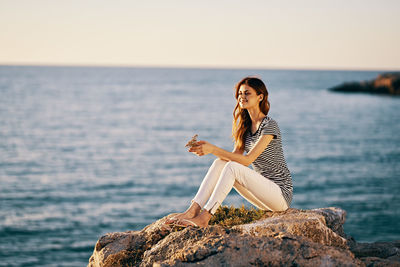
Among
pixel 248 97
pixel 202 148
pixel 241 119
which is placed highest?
pixel 248 97

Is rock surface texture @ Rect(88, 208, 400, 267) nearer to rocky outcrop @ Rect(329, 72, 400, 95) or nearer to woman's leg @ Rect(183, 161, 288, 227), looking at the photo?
woman's leg @ Rect(183, 161, 288, 227)

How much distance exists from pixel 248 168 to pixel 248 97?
47.6 inches

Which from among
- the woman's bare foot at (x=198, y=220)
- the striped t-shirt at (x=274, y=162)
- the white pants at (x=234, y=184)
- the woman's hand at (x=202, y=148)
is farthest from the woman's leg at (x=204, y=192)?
the striped t-shirt at (x=274, y=162)

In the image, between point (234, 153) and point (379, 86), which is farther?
point (379, 86)

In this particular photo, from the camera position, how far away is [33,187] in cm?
2464

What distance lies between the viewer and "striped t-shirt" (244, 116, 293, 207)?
21.3 feet

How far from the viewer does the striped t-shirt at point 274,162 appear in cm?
649

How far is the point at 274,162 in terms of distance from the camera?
6598mm

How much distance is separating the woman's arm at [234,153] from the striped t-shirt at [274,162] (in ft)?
0.42

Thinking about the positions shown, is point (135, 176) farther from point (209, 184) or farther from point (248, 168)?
point (248, 168)

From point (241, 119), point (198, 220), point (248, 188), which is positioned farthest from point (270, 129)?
point (198, 220)

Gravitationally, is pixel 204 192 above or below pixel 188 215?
above

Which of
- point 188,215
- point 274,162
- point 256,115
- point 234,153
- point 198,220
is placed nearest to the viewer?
point 198,220

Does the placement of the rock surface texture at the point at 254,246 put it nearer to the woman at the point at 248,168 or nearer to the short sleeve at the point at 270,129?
the woman at the point at 248,168
